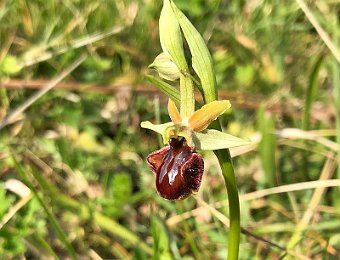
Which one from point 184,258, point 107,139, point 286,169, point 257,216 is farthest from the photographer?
point 107,139

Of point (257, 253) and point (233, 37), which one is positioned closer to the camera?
point (257, 253)

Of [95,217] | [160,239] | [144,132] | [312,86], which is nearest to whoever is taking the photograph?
[160,239]

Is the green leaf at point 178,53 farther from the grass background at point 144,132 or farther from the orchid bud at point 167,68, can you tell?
the grass background at point 144,132

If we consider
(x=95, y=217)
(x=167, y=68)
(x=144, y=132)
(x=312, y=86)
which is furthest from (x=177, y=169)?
(x=144, y=132)

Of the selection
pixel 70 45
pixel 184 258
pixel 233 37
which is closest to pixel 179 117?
pixel 184 258

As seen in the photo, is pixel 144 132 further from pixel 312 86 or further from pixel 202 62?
pixel 202 62

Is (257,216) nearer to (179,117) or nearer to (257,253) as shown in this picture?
(257,253)
